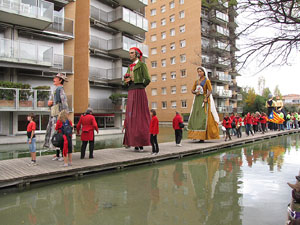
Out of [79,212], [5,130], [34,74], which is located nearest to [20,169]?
[79,212]

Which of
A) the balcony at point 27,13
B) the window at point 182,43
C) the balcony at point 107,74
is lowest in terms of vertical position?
the balcony at point 107,74

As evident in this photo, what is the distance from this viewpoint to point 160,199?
4.73 metres

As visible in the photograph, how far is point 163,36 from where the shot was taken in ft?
147

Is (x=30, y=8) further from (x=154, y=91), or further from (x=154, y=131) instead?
(x=154, y=91)

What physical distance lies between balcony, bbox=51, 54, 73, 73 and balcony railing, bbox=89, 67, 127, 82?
3.24 metres

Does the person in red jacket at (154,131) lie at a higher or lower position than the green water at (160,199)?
higher

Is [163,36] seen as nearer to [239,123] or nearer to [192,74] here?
[192,74]

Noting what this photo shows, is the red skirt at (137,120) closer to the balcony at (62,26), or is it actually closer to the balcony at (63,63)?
the balcony at (63,63)

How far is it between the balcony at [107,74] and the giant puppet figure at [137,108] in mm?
13359

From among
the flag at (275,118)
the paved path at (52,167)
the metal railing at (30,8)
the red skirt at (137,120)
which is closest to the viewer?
the paved path at (52,167)

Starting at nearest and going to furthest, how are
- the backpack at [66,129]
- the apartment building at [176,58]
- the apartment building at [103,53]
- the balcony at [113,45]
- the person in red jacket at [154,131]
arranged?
the backpack at [66,129] < the person in red jacket at [154,131] < the apartment building at [103,53] < the balcony at [113,45] < the apartment building at [176,58]

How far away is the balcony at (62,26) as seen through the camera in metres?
18.1

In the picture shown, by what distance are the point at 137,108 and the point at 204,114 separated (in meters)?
4.21

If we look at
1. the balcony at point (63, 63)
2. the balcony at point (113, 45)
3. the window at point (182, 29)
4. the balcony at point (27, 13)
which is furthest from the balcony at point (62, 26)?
the window at point (182, 29)
